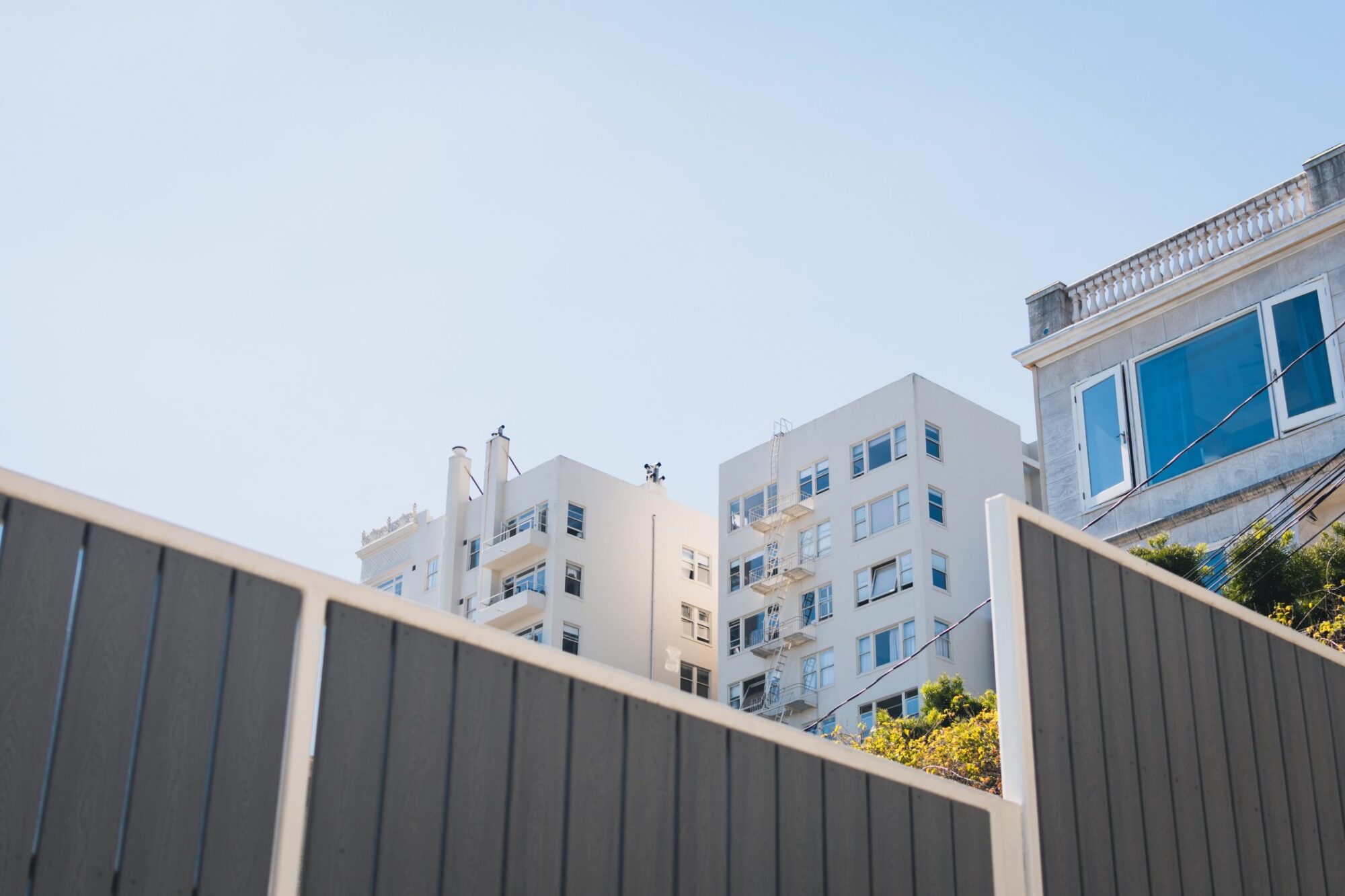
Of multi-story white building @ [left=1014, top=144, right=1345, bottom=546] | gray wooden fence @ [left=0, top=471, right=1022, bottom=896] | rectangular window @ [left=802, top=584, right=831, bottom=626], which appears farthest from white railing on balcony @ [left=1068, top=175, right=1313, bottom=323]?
rectangular window @ [left=802, top=584, right=831, bottom=626]

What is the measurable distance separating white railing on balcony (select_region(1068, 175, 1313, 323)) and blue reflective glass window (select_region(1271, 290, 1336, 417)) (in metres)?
1.48

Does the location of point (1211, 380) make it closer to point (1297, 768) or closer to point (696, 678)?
point (1297, 768)

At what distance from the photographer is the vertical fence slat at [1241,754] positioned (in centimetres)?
949

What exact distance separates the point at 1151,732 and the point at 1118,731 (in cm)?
34

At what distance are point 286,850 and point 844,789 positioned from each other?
3.06m

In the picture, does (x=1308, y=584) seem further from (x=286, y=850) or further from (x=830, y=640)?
(x=830, y=640)

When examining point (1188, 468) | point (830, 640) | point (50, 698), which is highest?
point (830, 640)

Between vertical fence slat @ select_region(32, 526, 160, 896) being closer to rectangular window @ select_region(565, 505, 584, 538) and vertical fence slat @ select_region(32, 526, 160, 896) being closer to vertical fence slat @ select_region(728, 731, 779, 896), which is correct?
vertical fence slat @ select_region(728, 731, 779, 896)

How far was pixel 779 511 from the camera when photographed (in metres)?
53.9

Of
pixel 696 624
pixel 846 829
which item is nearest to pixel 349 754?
pixel 846 829

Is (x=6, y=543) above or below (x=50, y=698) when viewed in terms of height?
above

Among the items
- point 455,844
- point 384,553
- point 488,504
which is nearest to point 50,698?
point 455,844

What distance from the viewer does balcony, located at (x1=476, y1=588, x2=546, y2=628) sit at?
57.2 metres

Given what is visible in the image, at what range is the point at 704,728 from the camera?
7340mm
